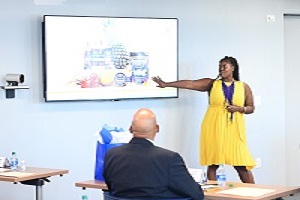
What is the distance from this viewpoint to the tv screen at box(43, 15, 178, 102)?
635 cm

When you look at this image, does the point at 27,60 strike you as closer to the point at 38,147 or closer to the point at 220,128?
the point at 38,147

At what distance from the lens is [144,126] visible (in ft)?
12.6

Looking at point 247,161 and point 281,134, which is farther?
point 281,134

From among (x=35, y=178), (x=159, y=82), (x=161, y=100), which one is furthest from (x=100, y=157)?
(x=161, y=100)

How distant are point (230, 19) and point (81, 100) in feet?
6.89

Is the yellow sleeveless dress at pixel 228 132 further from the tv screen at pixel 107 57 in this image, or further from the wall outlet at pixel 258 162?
the wall outlet at pixel 258 162

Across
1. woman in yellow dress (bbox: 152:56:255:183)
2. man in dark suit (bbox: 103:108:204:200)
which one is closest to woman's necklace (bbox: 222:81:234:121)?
woman in yellow dress (bbox: 152:56:255:183)

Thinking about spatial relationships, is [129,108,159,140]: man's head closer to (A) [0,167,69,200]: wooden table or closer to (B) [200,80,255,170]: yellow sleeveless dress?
(A) [0,167,69,200]: wooden table

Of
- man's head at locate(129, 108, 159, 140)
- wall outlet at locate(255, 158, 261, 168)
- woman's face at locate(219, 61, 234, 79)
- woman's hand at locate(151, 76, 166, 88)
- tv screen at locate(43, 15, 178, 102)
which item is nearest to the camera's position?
man's head at locate(129, 108, 159, 140)

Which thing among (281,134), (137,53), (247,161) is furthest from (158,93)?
(281,134)

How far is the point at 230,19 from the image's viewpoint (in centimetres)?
762

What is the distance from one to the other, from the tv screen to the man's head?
8.55 ft

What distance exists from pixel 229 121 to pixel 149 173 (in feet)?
9.91

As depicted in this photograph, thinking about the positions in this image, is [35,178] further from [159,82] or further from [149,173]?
[159,82]
